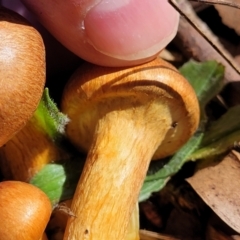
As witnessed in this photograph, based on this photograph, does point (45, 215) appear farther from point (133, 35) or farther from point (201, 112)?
point (201, 112)

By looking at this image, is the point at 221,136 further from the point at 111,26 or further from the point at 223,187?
the point at 111,26

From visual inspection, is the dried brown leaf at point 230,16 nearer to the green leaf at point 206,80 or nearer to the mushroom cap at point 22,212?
the green leaf at point 206,80

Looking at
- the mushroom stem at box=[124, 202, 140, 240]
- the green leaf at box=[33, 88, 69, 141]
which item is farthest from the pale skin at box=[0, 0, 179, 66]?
the mushroom stem at box=[124, 202, 140, 240]

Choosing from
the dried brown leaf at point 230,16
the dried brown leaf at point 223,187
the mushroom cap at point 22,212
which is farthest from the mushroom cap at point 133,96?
the dried brown leaf at point 230,16

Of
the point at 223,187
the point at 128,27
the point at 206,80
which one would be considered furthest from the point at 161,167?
the point at 128,27

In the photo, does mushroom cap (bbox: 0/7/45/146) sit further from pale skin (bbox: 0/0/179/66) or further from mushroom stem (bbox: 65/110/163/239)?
mushroom stem (bbox: 65/110/163/239)

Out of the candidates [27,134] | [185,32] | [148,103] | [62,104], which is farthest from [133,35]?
[185,32]
